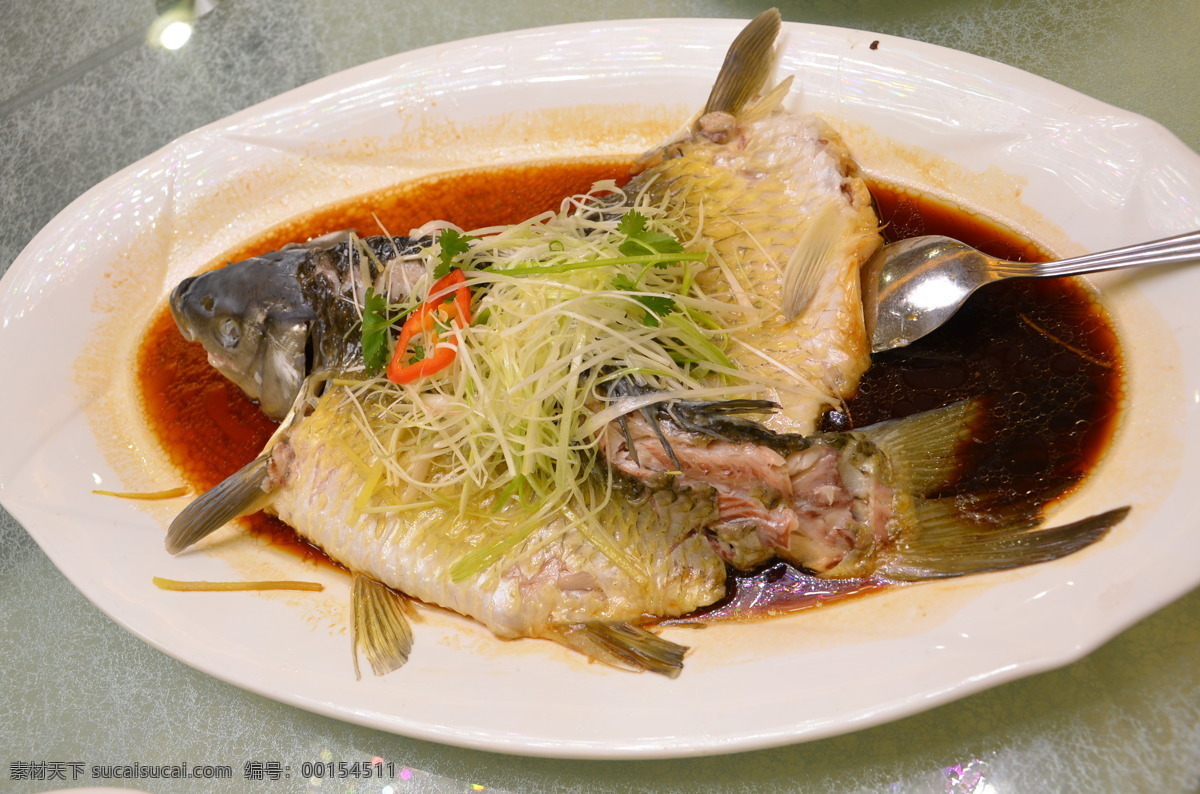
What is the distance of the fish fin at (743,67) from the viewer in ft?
9.32

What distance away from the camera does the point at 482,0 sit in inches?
157

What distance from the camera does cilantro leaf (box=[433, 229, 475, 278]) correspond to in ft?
7.74

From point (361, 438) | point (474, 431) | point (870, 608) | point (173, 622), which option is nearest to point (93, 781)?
point (173, 622)

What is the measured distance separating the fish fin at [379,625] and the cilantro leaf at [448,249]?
3.17 feet

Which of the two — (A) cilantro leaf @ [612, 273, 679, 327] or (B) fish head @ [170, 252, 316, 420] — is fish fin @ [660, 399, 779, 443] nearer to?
(A) cilantro leaf @ [612, 273, 679, 327]

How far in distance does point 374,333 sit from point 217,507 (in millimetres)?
704

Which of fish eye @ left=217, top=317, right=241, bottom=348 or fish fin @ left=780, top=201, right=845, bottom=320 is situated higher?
fish fin @ left=780, top=201, right=845, bottom=320

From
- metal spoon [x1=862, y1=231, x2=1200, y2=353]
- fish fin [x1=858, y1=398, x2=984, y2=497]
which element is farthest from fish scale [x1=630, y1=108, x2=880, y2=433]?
fish fin [x1=858, y1=398, x2=984, y2=497]

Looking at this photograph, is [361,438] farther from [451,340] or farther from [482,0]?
[482,0]

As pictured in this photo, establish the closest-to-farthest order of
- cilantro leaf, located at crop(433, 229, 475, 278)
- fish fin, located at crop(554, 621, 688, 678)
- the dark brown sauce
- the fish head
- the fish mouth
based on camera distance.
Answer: fish fin, located at crop(554, 621, 688, 678) < the dark brown sauce < cilantro leaf, located at crop(433, 229, 475, 278) < the fish head < the fish mouth

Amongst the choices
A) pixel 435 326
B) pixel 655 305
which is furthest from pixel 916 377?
pixel 435 326

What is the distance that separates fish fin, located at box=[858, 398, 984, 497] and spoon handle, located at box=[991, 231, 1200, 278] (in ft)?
1.79

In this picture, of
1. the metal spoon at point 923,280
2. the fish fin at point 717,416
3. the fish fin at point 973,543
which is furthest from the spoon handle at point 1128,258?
the fish fin at point 717,416

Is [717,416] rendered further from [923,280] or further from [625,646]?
[923,280]
